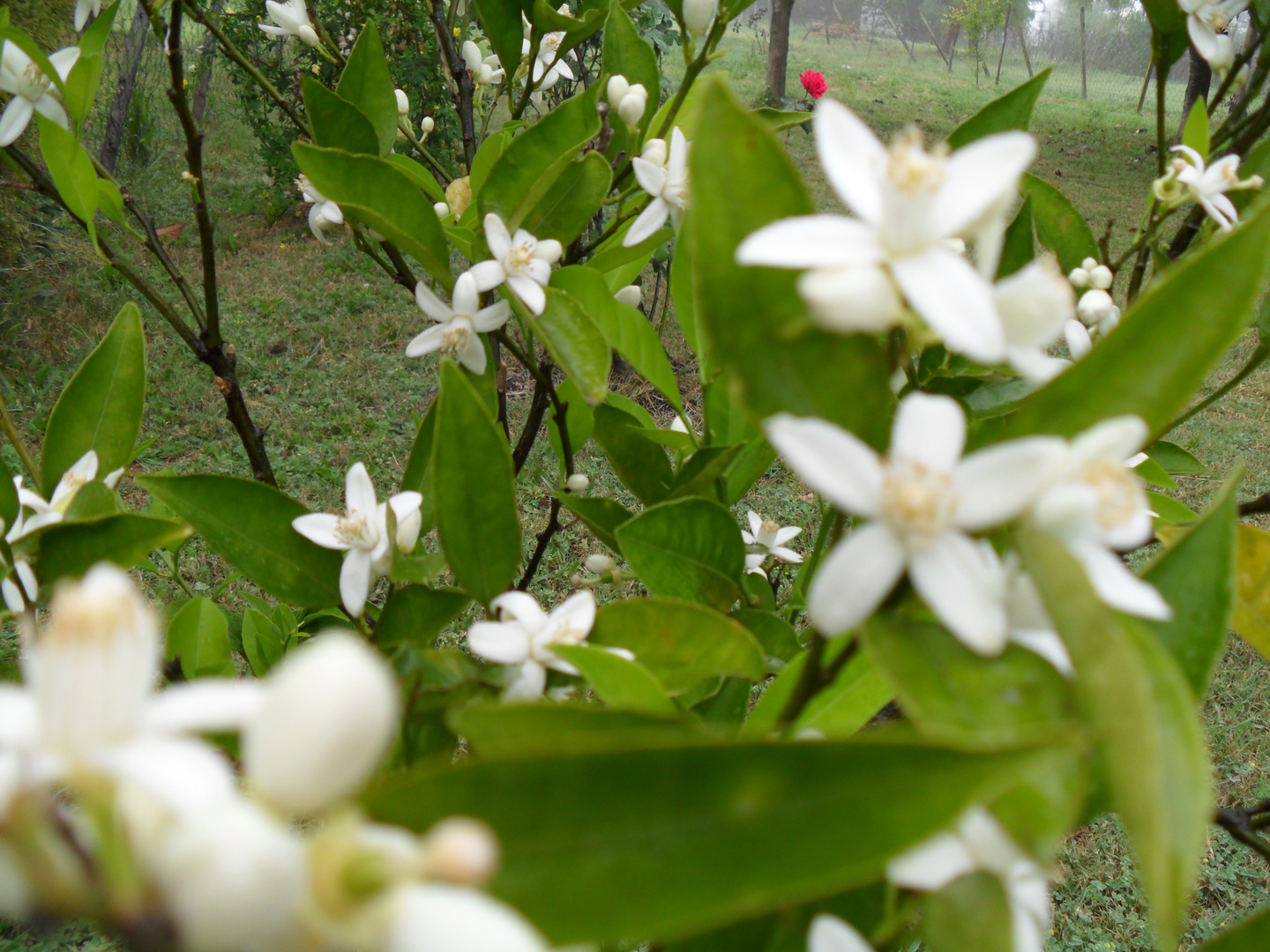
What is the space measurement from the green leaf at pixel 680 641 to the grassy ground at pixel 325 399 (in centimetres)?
114

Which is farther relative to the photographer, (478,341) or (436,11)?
(436,11)

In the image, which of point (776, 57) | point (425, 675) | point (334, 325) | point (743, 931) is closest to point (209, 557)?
point (334, 325)

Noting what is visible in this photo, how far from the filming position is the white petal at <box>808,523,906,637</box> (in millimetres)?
280

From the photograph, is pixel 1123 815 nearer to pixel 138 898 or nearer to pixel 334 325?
pixel 138 898

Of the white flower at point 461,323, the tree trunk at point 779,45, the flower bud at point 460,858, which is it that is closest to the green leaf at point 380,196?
the white flower at point 461,323

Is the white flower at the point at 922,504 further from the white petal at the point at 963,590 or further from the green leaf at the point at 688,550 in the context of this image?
the green leaf at the point at 688,550

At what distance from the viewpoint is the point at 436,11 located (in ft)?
3.15

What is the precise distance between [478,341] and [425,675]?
1.13ft

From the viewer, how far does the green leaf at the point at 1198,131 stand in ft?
2.56

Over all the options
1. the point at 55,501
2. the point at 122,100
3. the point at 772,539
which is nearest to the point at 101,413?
the point at 55,501

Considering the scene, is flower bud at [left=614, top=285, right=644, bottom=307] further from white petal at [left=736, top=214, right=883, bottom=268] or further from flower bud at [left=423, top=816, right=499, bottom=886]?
flower bud at [left=423, top=816, right=499, bottom=886]

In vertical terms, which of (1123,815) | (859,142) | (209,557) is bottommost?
(209,557)

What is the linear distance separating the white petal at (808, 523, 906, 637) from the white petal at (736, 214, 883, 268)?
0.30 feet

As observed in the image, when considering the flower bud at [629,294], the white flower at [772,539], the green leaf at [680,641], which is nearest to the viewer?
the green leaf at [680,641]
